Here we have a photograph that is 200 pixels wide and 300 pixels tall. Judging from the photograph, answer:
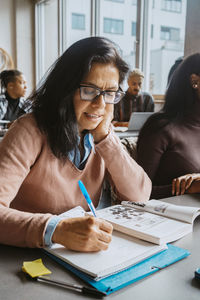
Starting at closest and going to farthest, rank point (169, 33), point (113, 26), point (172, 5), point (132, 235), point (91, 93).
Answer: point (132, 235)
point (91, 93)
point (172, 5)
point (169, 33)
point (113, 26)

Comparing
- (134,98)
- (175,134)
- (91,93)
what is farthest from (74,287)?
(134,98)

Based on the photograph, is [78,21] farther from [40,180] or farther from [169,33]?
[40,180]

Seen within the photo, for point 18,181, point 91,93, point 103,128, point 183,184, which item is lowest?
point 183,184

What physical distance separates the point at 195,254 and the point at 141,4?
4.30m

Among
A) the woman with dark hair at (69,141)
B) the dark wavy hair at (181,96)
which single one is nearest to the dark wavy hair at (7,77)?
the dark wavy hair at (181,96)

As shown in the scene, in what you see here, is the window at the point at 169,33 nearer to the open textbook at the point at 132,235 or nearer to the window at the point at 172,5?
the window at the point at 172,5

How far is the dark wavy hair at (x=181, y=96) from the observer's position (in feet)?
5.36

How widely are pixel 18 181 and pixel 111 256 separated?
1.32ft

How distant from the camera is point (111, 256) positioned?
2.23 ft

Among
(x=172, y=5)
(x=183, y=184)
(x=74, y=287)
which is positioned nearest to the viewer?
(x=74, y=287)

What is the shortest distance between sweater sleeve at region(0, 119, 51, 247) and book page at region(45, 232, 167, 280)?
60 millimetres

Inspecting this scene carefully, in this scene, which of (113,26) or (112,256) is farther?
(113,26)

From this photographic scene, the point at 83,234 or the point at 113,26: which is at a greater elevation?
the point at 113,26

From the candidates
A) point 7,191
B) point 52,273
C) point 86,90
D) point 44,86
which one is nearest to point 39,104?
point 44,86
